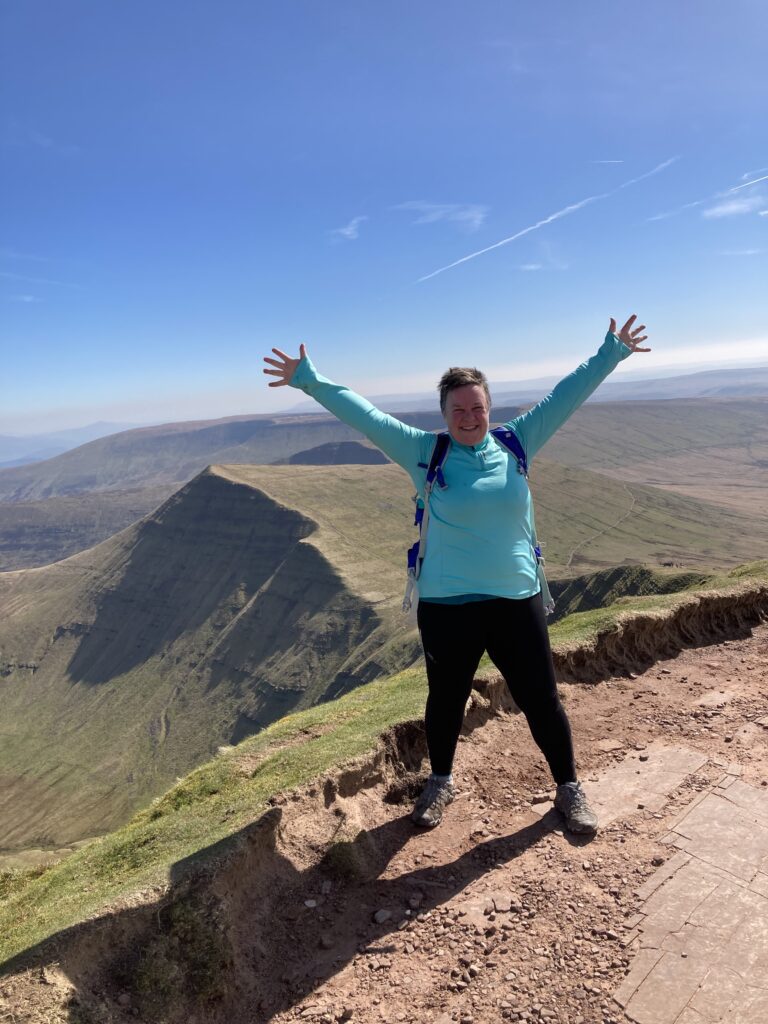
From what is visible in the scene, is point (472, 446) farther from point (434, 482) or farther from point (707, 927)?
point (707, 927)

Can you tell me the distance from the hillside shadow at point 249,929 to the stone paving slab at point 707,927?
0.94 m

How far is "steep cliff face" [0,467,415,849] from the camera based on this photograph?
115875mm

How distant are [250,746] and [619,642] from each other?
20.8 ft

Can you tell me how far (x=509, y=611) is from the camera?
16.9ft

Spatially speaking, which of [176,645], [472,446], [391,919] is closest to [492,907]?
[391,919]

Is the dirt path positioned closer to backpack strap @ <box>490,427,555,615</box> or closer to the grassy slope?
the grassy slope

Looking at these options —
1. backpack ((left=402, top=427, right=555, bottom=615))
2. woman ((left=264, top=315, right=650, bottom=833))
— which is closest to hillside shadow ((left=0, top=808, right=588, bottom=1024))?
woman ((left=264, top=315, right=650, bottom=833))

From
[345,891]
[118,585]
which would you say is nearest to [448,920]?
[345,891]

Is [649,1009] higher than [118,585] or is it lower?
higher

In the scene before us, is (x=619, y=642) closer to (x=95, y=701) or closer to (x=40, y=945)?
(x=40, y=945)

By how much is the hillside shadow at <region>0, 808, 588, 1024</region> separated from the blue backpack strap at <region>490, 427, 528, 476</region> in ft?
11.2

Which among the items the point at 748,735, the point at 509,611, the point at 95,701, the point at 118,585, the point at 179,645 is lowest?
the point at 95,701

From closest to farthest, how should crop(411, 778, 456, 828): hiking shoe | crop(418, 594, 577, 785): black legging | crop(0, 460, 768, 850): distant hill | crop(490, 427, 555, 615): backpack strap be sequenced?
crop(418, 594, 577, 785): black legging → crop(490, 427, 555, 615): backpack strap → crop(411, 778, 456, 828): hiking shoe → crop(0, 460, 768, 850): distant hill

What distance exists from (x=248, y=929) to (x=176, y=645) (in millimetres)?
160296
